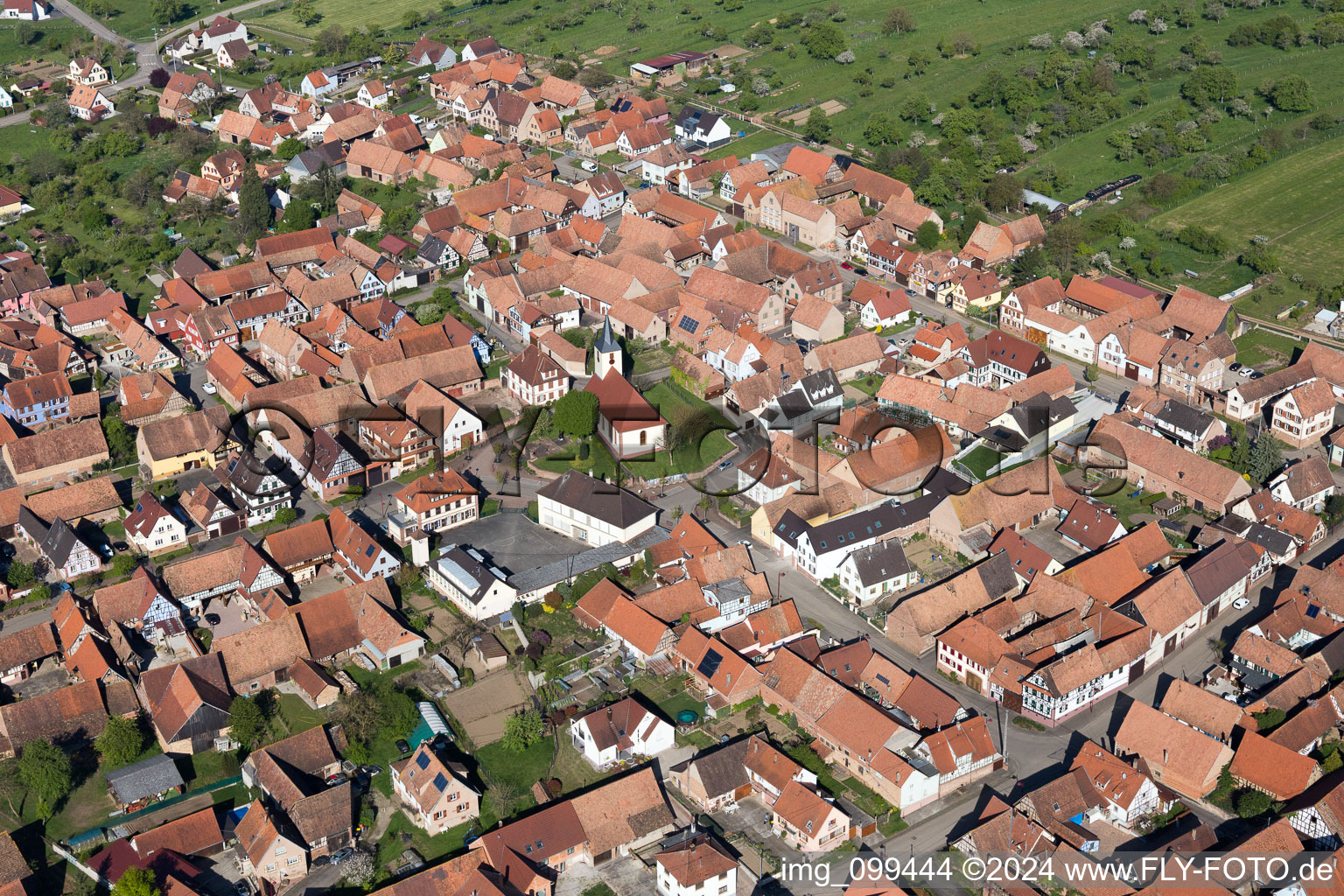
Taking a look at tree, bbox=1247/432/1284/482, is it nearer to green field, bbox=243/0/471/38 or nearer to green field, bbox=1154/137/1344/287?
green field, bbox=1154/137/1344/287

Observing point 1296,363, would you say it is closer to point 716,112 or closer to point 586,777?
point 586,777

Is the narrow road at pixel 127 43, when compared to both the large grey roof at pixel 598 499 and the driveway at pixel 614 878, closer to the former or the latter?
the large grey roof at pixel 598 499

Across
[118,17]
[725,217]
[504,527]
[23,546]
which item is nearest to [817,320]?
[725,217]

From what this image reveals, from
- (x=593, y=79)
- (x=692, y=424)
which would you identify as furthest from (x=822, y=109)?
(x=692, y=424)

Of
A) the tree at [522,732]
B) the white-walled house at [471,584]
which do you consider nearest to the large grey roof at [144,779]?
the tree at [522,732]

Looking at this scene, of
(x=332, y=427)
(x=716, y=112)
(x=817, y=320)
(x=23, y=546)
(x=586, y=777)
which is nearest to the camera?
(x=586, y=777)

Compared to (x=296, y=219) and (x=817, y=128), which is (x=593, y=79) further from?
(x=296, y=219)
